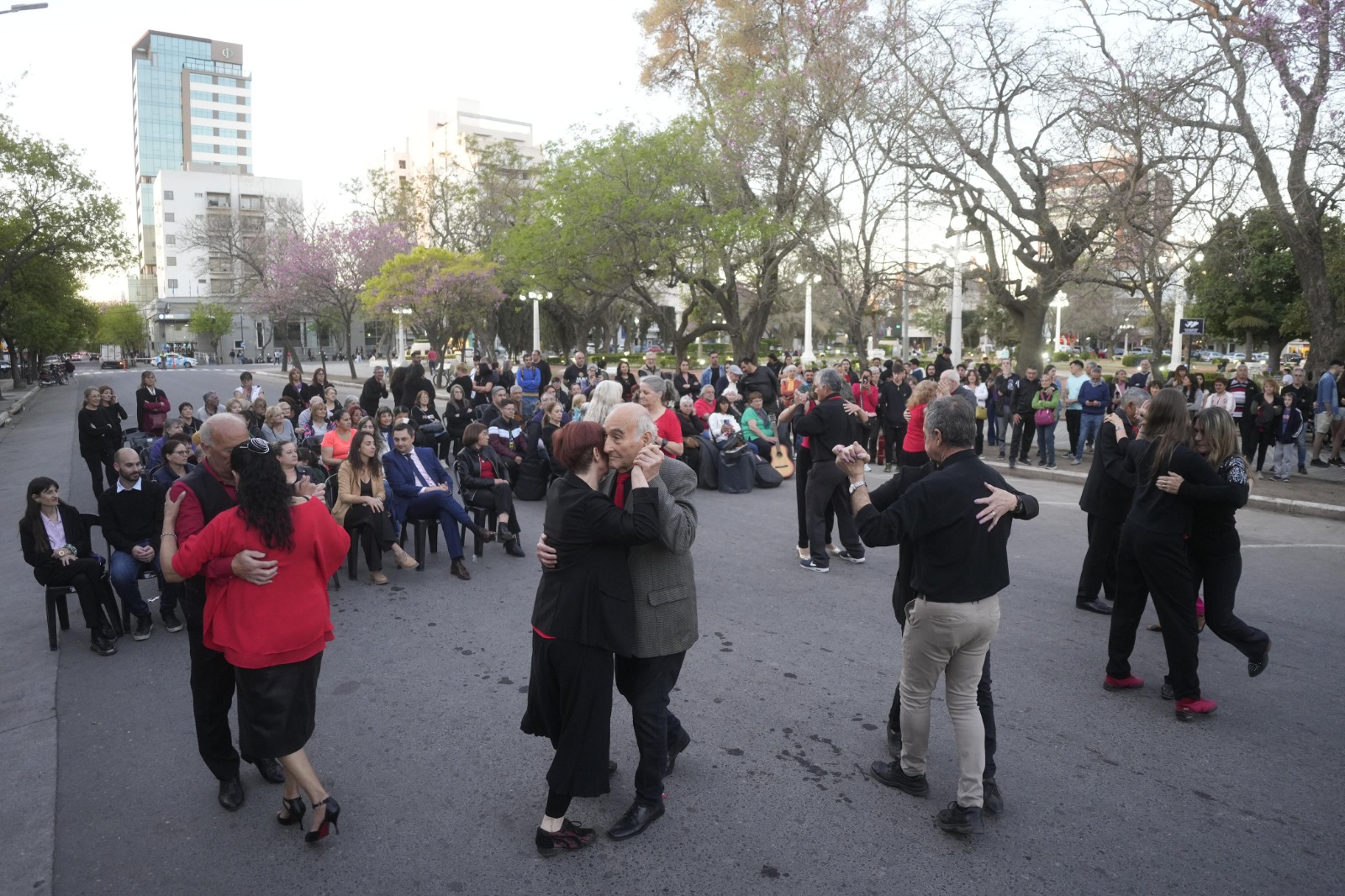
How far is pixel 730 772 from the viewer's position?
3945mm

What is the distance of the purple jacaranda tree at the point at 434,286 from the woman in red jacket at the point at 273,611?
2976 centimetres

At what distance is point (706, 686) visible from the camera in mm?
4918

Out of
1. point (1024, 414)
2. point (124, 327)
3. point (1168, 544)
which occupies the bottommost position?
point (1168, 544)

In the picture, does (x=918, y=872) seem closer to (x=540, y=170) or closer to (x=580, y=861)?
(x=580, y=861)

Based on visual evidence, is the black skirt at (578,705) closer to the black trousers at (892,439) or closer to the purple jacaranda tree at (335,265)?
the black trousers at (892,439)

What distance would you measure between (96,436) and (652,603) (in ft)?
36.6

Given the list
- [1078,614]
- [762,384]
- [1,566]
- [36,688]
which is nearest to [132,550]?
[36,688]

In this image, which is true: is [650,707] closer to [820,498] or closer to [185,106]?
[820,498]

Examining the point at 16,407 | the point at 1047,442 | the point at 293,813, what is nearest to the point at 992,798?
the point at 293,813

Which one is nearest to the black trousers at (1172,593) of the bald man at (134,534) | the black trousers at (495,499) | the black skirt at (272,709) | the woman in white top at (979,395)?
the black skirt at (272,709)

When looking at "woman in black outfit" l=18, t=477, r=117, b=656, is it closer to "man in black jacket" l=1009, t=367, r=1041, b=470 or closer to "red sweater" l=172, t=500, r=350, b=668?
"red sweater" l=172, t=500, r=350, b=668

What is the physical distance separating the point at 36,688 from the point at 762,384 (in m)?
11.6

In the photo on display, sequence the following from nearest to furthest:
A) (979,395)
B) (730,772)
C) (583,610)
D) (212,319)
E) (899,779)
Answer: (583,610), (899,779), (730,772), (979,395), (212,319)

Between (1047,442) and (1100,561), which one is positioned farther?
(1047,442)
